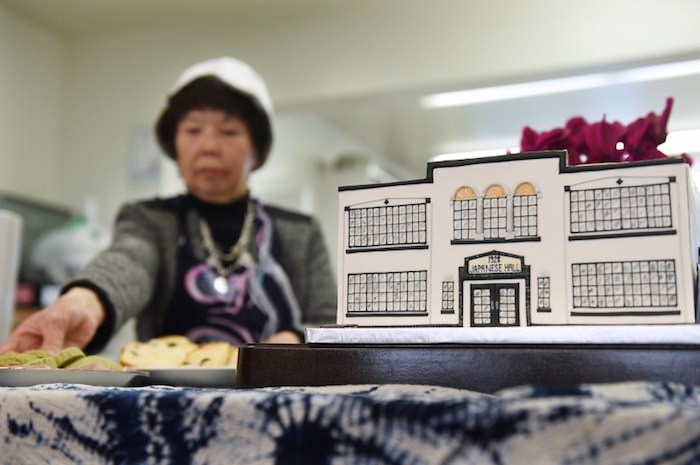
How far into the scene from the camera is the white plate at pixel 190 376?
0.65 metres

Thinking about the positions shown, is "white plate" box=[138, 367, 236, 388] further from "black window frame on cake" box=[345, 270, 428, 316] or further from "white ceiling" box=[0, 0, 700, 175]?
"white ceiling" box=[0, 0, 700, 175]

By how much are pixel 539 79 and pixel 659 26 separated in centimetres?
33

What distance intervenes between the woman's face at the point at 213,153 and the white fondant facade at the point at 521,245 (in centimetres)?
76

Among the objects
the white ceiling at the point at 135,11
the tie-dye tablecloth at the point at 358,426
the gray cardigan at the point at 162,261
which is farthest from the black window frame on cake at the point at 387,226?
the white ceiling at the point at 135,11

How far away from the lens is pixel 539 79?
2.11m

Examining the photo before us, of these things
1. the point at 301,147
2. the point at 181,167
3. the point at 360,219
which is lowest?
the point at 360,219

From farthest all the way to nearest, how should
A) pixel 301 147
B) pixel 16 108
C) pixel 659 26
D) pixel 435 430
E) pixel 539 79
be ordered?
1. pixel 301 147
2. pixel 16 108
3. pixel 539 79
4. pixel 659 26
5. pixel 435 430

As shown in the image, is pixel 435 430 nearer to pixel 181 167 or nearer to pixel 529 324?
pixel 529 324

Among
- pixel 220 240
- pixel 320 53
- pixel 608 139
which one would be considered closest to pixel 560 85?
pixel 320 53

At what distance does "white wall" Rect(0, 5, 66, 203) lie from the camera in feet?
8.13

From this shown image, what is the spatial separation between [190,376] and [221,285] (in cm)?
52

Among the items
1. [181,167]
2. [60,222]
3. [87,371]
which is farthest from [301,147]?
[87,371]

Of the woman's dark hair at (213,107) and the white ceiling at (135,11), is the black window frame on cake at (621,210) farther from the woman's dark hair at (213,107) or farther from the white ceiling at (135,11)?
the white ceiling at (135,11)

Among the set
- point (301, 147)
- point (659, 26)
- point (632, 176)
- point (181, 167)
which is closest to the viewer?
point (632, 176)
